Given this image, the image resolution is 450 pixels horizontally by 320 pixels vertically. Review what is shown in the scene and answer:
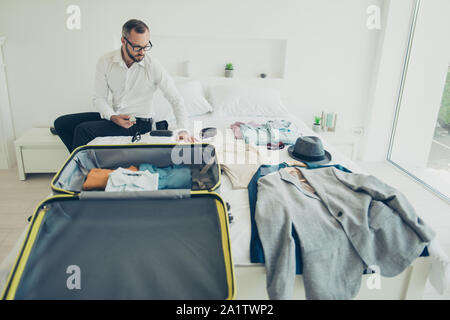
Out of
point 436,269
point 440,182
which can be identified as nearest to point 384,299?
point 436,269

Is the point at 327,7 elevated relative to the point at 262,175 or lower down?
elevated

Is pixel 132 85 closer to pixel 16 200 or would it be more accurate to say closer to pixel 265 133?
pixel 265 133

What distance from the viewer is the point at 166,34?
9.95 feet

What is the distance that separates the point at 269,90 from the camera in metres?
3.06

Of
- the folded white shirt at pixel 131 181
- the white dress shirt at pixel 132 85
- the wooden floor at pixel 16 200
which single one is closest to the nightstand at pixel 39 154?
the wooden floor at pixel 16 200

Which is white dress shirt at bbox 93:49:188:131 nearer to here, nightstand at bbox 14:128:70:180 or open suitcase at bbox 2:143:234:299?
nightstand at bbox 14:128:70:180

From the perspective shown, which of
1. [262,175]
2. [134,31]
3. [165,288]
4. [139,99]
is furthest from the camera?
[139,99]

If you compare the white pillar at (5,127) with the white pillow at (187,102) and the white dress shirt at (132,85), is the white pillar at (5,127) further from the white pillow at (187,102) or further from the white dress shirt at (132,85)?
the white pillow at (187,102)

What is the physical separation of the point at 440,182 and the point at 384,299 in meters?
2.14

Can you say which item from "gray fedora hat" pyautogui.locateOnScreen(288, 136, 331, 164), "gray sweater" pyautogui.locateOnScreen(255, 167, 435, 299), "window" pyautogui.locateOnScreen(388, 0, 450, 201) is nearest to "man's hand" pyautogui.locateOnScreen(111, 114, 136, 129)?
"gray fedora hat" pyautogui.locateOnScreen(288, 136, 331, 164)

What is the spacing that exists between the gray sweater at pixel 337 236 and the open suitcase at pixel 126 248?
21 cm

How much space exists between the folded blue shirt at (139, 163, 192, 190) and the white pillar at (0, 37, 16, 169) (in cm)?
213

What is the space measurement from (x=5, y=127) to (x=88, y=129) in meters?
1.23

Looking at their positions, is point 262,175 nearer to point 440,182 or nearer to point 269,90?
point 269,90
